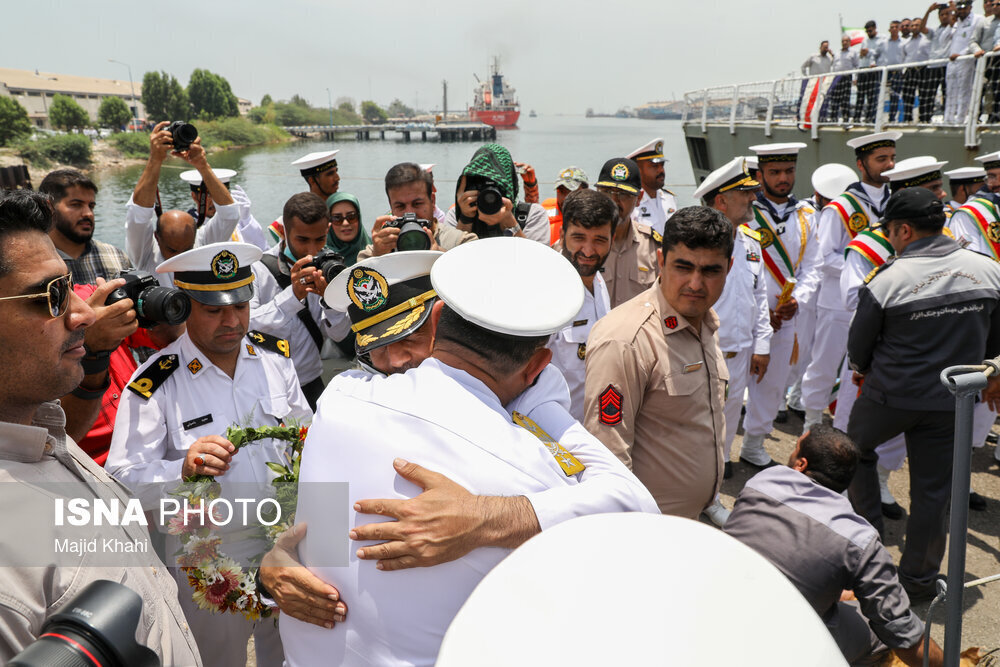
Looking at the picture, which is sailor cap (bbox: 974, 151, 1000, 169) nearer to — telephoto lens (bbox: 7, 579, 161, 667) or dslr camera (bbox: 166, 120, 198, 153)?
dslr camera (bbox: 166, 120, 198, 153)

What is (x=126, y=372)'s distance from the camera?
2.67m

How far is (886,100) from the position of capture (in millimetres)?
10141

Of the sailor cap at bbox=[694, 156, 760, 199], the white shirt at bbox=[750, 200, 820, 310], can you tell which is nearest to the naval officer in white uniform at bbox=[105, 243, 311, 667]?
the sailor cap at bbox=[694, 156, 760, 199]

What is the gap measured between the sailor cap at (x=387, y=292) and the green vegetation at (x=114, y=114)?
7752 centimetres

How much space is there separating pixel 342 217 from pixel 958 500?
3569mm

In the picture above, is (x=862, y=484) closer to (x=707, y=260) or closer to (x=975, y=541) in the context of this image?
(x=975, y=541)

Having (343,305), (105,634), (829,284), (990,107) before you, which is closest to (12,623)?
(105,634)

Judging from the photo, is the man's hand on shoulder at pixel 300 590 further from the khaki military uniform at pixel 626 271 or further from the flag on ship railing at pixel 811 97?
the flag on ship railing at pixel 811 97

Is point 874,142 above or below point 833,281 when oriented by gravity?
above

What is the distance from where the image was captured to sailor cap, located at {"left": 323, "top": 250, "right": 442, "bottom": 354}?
1814mm

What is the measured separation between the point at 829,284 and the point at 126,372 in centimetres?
524

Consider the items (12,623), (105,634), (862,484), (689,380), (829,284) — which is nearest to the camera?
(105,634)

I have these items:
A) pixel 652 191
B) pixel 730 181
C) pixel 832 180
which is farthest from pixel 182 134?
pixel 832 180

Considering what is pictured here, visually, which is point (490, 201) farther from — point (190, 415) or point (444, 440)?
point (444, 440)
